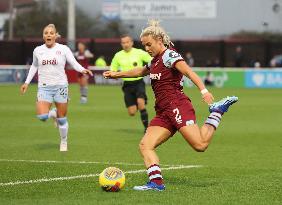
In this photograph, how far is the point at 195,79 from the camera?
12.0 meters

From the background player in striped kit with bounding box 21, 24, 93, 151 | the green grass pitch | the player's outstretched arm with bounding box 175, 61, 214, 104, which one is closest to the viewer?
the green grass pitch

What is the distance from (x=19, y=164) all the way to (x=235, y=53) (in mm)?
43801

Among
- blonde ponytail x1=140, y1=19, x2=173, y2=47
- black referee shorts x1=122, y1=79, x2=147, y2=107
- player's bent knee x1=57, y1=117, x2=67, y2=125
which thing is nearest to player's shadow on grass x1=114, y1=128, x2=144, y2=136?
black referee shorts x1=122, y1=79, x2=147, y2=107

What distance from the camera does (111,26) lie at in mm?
74562

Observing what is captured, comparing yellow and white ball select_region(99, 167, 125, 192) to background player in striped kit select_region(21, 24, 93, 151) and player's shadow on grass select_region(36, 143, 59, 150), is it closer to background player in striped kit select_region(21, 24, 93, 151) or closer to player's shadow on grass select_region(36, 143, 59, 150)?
background player in striped kit select_region(21, 24, 93, 151)

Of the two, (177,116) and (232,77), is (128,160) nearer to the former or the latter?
(177,116)

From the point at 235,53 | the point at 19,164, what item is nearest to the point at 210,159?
the point at 19,164

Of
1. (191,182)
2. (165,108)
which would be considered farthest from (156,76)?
(191,182)

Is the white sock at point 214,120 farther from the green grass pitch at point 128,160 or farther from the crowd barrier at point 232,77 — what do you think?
the crowd barrier at point 232,77

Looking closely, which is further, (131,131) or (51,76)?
(131,131)

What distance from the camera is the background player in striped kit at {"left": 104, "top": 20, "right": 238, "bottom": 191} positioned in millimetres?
12148

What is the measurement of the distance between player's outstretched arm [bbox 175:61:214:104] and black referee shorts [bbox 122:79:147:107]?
963cm

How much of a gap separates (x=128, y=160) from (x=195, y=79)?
171 inches

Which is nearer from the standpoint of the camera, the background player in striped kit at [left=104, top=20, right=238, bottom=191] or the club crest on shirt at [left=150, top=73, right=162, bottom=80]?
the background player in striped kit at [left=104, top=20, right=238, bottom=191]
